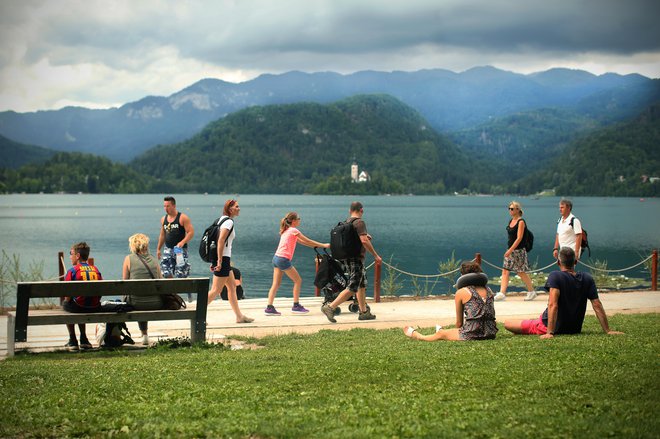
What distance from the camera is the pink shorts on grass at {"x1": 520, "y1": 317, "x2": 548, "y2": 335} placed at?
31.8 ft

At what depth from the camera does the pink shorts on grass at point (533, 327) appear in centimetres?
969

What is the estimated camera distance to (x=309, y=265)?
4356cm

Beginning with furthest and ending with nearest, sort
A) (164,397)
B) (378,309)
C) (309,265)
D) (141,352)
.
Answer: (309,265), (378,309), (141,352), (164,397)

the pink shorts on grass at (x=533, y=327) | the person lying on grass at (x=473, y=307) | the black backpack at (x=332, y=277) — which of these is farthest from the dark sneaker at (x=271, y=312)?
the pink shorts on grass at (x=533, y=327)

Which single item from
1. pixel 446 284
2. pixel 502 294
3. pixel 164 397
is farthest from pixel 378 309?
pixel 446 284

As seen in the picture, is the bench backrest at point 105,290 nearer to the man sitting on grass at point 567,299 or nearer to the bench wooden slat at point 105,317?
the bench wooden slat at point 105,317

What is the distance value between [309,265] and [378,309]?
29302 millimetres

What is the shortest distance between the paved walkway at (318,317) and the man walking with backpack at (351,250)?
473 mm

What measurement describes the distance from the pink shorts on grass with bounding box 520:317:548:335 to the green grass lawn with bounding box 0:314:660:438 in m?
0.51

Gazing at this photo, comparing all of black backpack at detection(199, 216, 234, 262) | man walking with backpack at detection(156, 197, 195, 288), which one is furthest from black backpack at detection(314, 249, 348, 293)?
man walking with backpack at detection(156, 197, 195, 288)

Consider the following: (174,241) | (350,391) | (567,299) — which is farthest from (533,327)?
(174,241)

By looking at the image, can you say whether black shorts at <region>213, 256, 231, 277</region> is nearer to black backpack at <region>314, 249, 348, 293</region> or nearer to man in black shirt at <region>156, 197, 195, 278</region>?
black backpack at <region>314, 249, 348, 293</region>

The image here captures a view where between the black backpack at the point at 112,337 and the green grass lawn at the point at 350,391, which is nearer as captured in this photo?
the green grass lawn at the point at 350,391

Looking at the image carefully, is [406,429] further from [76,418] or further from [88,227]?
[88,227]
